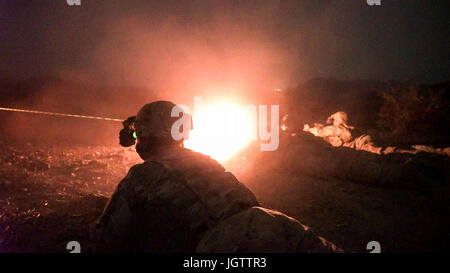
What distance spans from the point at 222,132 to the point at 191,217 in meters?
10.5

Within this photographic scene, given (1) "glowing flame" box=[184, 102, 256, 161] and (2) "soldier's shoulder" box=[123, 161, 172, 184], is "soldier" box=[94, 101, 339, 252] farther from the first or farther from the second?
(1) "glowing flame" box=[184, 102, 256, 161]

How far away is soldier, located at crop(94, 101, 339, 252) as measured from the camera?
5.42 feet

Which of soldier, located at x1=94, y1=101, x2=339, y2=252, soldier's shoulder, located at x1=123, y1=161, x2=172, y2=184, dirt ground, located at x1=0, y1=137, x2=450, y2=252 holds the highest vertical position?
soldier's shoulder, located at x1=123, y1=161, x2=172, y2=184

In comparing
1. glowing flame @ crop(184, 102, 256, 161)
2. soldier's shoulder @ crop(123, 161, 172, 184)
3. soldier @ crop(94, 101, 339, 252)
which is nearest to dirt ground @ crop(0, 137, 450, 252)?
soldier @ crop(94, 101, 339, 252)

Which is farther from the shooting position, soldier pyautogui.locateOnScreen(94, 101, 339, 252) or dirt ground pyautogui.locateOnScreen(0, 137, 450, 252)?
dirt ground pyautogui.locateOnScreen(0, 137, 450, 252)

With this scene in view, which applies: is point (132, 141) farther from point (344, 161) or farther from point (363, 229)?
point (344, 161)

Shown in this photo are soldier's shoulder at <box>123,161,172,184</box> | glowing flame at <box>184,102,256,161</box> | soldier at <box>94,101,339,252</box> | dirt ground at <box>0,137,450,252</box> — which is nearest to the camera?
soldier at <box>94,101,339,252</box>

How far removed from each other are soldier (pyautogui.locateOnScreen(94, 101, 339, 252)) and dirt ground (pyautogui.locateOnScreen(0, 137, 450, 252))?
159 cm

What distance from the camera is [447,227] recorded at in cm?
485

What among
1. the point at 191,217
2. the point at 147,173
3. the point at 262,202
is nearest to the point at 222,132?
the point at 262,202

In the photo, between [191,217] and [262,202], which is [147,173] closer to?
[191,217]

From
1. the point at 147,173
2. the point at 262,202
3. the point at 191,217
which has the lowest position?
the point at 262,202

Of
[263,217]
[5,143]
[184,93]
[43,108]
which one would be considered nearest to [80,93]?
[43,108]

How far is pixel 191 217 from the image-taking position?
195cm
